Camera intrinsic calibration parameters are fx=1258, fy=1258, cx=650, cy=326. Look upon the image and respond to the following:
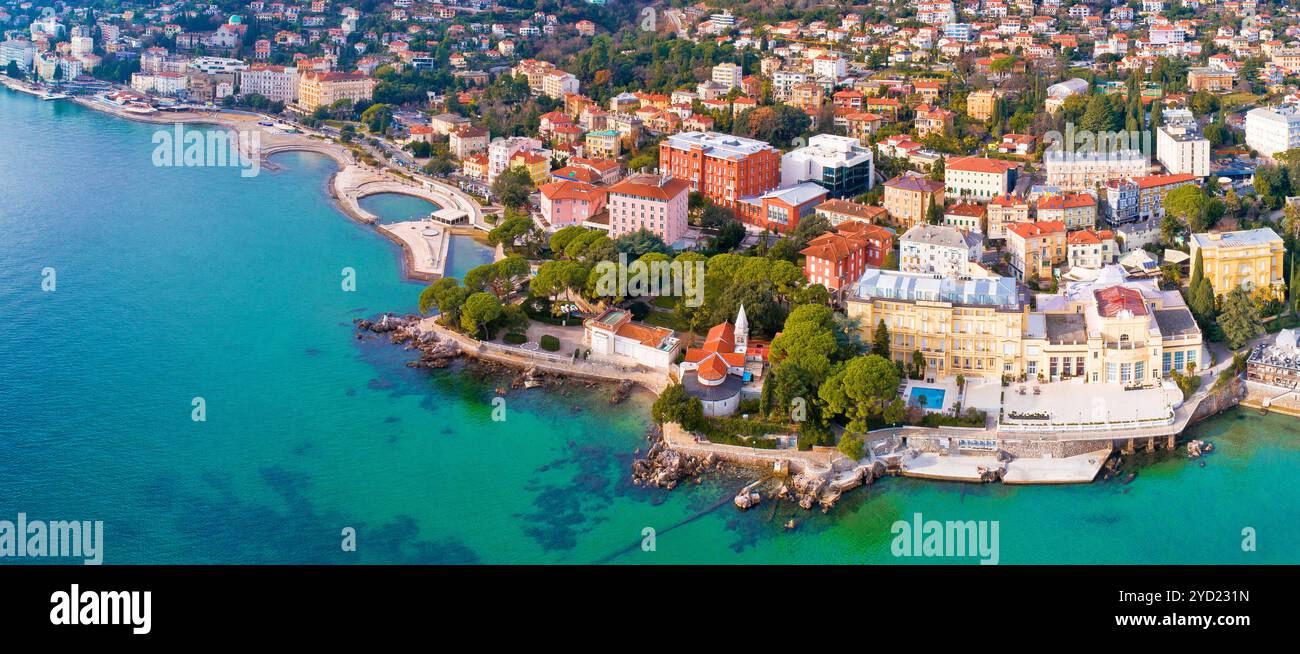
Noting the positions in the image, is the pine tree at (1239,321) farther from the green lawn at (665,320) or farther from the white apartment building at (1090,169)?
A: the green lawn at (665,320)

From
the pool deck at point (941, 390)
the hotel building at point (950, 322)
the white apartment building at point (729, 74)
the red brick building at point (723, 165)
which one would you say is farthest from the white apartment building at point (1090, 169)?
the white apartment building at point (729, 74)

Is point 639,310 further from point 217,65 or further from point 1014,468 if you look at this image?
point 217,65

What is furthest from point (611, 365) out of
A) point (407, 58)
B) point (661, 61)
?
point (407, 58)

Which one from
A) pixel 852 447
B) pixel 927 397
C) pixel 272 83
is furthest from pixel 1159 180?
pixel 272 83

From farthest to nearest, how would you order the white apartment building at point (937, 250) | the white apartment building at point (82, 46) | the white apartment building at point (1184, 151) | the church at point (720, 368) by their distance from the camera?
the white apartment building at point (82, 46)
the white apartment building at point (1184, 151)
the white apartment building at point (937, 250)
the church at point (720, 368)

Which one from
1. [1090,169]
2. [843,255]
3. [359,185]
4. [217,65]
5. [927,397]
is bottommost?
[927,397]

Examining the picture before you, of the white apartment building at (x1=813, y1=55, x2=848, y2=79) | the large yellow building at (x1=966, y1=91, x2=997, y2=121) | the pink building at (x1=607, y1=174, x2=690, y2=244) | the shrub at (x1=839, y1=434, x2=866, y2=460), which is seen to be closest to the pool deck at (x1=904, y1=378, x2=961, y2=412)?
the shrub at (x1=839, y1=434, x2=866, y2=460)

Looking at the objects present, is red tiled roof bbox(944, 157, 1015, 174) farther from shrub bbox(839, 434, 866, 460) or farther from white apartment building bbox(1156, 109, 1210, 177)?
shrub bbox(839, 434, 866, 460)
